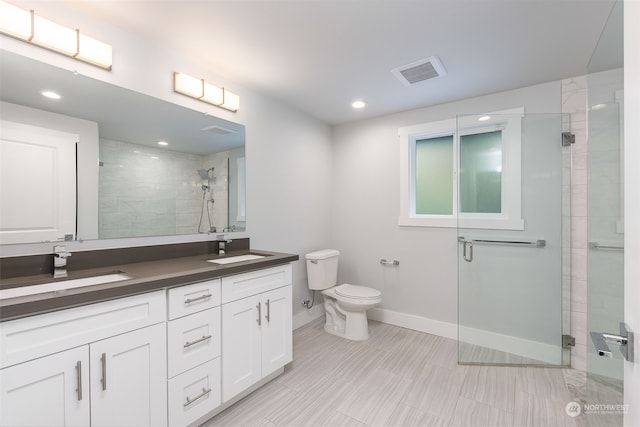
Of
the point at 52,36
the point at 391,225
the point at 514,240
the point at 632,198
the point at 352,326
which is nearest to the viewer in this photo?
the point at 632,198

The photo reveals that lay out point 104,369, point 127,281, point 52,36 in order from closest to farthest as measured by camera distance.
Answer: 1. point 104,369
2. point 127,281
3. point 52,36

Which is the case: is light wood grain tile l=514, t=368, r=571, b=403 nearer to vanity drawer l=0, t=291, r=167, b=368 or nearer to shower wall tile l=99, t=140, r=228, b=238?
vanity drawer l=0, t=291, r=167, b=368

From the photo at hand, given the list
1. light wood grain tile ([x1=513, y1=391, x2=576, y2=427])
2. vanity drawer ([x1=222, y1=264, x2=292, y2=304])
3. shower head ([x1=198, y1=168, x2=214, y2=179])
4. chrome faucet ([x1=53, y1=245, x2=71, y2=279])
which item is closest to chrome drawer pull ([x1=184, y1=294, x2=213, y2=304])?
vanity drawer ([x1=222, y1=264, x2=292, y2=304])

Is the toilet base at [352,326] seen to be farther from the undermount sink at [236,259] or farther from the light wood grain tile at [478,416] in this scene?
the undermount sink at [236,259]

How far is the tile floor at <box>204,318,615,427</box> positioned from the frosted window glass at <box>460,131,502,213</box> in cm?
133

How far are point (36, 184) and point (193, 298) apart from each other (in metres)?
0.99

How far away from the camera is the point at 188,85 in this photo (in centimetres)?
203

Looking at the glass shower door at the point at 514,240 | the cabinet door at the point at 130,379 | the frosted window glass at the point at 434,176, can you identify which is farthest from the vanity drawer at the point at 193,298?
the frosted window glass at the point at 434,176

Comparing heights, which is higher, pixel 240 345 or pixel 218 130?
pixel 218 130

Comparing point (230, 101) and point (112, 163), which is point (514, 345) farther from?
point (112, 163)

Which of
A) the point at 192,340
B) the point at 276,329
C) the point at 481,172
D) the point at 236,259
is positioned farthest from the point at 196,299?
the point at 481,172

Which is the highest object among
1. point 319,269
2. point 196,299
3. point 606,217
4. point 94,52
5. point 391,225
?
point 94,52

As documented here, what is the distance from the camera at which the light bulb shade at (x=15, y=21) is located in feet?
4.30

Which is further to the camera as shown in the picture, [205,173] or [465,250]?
[465,250]
